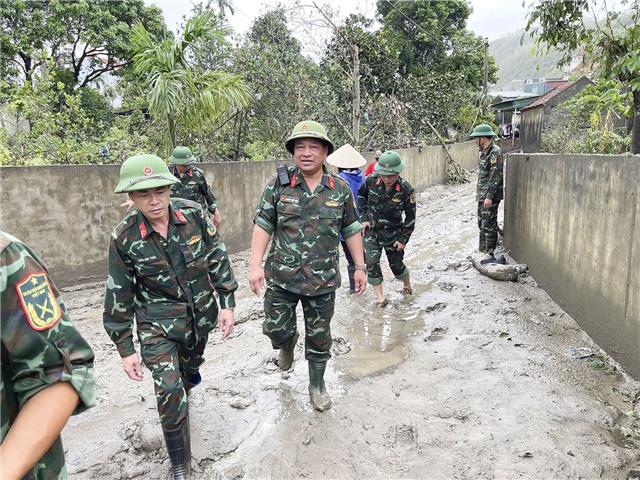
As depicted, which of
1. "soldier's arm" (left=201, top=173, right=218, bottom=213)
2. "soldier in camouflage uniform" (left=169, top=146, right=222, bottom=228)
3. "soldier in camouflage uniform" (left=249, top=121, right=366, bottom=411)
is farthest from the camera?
"soldier's arm" (left=201, top=173, right=218, bottom=213)

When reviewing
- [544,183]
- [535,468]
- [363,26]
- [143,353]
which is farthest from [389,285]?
[363,26]

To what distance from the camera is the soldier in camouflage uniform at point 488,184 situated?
6.86 m

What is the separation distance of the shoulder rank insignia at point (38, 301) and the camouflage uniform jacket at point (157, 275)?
1472 mm

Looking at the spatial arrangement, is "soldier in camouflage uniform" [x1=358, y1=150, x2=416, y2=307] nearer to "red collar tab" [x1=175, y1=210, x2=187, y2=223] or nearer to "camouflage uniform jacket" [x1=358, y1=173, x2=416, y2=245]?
"camouflage uniform jacket" [x1=358, y1=173, x2=416, y2=245]

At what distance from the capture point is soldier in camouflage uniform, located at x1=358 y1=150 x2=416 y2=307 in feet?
18.0

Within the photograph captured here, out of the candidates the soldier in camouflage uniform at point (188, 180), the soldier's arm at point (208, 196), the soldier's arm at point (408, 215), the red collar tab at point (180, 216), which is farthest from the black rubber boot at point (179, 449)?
the soldier's arm at point (208, 196)

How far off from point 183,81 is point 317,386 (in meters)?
6.47

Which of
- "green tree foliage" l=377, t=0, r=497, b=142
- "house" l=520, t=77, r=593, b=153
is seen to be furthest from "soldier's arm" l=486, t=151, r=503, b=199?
"house" l=520, t=77, r=593, b=153

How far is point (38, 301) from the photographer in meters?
1.10

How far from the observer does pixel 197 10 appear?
10922 mm

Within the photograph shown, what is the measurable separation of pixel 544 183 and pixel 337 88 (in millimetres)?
9003

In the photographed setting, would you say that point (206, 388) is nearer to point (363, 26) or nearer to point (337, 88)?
point (337, 88)

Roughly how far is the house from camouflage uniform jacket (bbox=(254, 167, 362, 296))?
29696mm

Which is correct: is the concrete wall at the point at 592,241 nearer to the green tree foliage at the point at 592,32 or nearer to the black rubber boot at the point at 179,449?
the green tree foliage at the point at 592,32
